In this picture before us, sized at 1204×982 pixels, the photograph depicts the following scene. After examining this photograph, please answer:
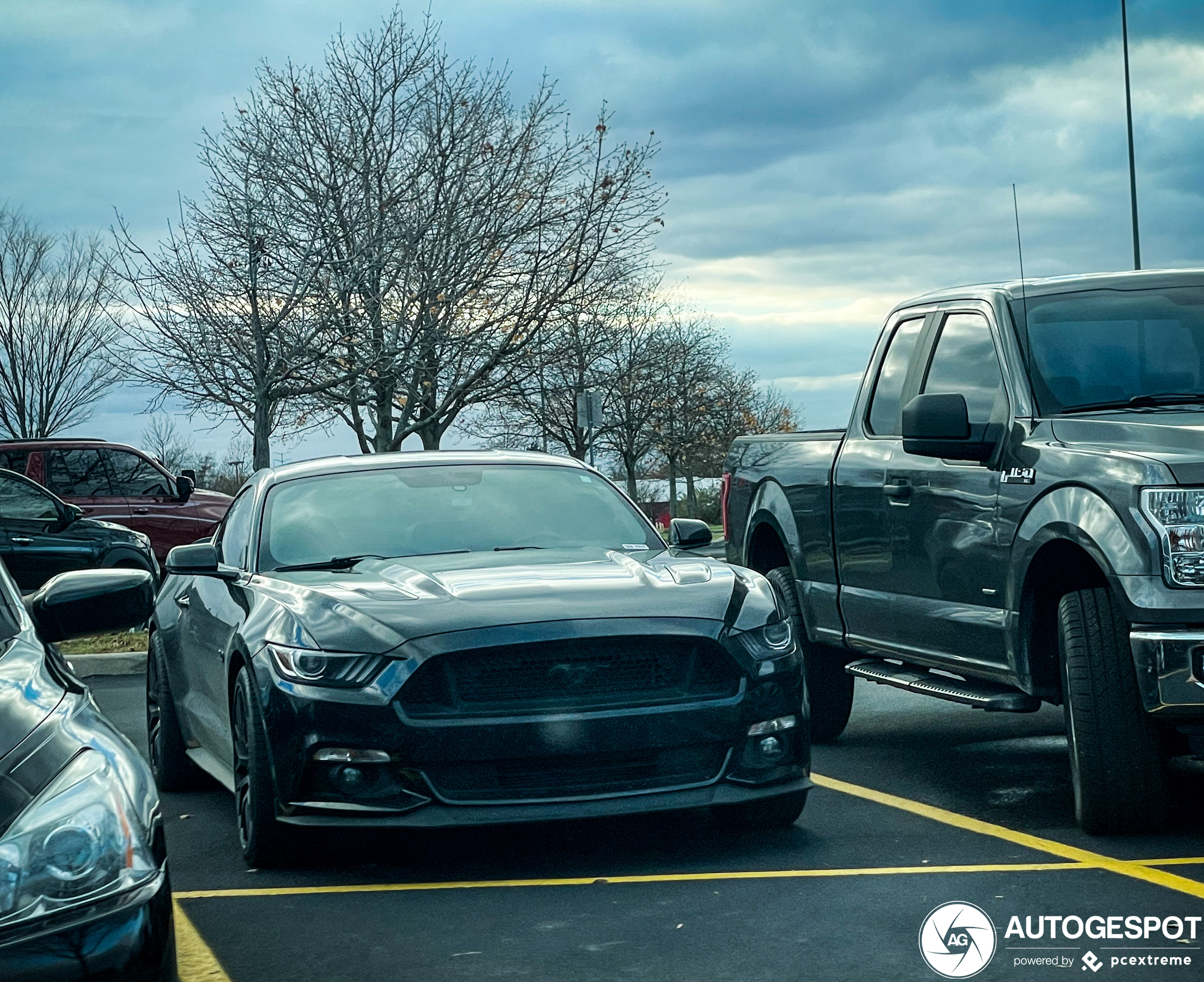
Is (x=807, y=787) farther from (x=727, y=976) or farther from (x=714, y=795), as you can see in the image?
(x=727, y=976)

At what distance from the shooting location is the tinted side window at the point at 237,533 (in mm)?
7129

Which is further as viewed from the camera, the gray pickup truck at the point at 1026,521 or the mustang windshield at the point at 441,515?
the mustang windshield at the point at 441,515

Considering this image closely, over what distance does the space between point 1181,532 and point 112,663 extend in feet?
31.4

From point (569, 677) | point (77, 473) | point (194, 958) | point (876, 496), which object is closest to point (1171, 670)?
point (569, 677)

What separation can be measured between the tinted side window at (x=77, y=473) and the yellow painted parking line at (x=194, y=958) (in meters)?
16.7

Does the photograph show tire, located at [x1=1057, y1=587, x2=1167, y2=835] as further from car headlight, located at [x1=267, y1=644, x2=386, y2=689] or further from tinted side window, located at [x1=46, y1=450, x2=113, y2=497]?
tinted side window, located at [x1=46, y1=450, x2=113, y2=497]

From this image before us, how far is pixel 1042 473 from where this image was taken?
619 centimetres

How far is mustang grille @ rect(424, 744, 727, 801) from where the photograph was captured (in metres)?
5.52

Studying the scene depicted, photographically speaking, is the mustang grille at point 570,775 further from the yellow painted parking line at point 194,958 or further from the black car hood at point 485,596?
the yellow painted parking line at point 194,958

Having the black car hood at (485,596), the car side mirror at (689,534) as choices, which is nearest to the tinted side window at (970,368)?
the car side mirror at (689,534)

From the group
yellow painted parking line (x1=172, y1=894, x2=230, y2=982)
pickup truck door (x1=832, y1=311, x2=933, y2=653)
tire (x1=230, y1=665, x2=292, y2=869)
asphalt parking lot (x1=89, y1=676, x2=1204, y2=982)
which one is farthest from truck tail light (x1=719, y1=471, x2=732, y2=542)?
yellow painted parking line (x1=172, y1=894, x2=230, y2=982)

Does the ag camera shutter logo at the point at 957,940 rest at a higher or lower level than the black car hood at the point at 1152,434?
lower

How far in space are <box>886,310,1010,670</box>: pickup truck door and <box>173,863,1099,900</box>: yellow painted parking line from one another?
3.86ft

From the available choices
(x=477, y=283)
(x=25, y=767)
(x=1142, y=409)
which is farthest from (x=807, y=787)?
(x=477, y=283)
